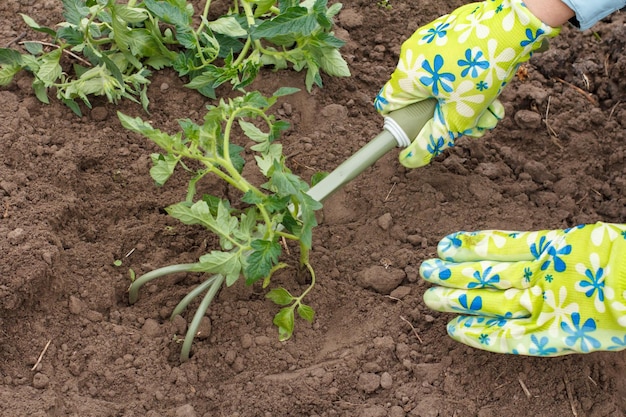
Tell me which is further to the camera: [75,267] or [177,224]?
[177,224]

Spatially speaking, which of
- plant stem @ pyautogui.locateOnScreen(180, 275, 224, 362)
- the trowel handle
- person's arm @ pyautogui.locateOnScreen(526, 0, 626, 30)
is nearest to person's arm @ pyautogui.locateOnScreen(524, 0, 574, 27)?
person's arm @ pyautogui.locateOnScreen(526, 0, 626, 30)

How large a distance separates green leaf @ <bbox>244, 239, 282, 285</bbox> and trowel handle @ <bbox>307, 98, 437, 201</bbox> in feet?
0.70

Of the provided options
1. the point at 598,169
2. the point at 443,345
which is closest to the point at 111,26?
the point at 443,345

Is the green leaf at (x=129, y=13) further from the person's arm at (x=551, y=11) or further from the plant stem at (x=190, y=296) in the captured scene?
the person's arm at (x=551, y=11)

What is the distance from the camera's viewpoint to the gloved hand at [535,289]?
5.60 ft

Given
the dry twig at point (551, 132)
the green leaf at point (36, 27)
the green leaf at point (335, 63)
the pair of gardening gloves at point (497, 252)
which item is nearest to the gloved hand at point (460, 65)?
the pair of gardening gloves at point (497, 252)

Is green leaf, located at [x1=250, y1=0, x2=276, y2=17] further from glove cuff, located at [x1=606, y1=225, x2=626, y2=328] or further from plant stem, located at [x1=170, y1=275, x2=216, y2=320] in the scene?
glove cuff, located at [x1=606, y1=225, x2=626, y2=328]

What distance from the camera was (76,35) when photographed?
218 centimetres

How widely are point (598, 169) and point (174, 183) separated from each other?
4.19 ft

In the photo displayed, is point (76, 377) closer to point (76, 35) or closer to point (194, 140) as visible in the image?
point (194, 140)

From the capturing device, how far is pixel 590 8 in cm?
183

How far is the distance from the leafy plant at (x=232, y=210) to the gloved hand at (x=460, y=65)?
0.37 meters

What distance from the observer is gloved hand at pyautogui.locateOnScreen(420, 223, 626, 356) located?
171 centimetres

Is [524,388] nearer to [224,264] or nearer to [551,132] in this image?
[224,264]
